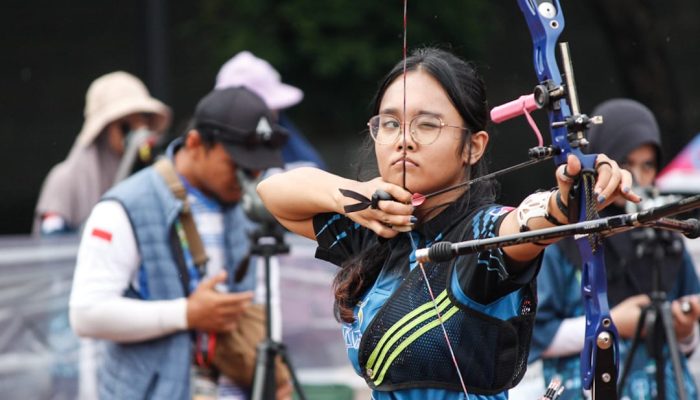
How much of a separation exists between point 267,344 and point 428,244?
203 cm

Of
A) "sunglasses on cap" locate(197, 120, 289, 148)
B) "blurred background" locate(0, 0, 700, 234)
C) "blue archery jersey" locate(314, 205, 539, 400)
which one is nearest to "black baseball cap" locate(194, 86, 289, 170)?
"sunglasses on cap" locate(197, 120, 289, 148)

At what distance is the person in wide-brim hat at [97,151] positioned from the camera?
616cm

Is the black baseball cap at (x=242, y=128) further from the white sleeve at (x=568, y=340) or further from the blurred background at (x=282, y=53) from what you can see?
the blurred background at (x=282, y=53)

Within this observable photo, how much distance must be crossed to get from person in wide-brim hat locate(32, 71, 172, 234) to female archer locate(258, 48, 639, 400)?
368 cm

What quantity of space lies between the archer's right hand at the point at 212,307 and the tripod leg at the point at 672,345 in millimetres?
1465

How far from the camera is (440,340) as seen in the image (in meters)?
2.41

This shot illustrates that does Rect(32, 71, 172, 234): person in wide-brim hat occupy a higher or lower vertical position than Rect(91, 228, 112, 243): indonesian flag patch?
higher

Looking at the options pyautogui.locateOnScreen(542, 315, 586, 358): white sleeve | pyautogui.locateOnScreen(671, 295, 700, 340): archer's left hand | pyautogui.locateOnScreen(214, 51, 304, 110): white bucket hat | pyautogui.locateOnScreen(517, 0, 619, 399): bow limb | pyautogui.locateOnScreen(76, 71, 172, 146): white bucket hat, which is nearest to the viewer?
pyautogui.locateOnScreen(517, 0, 619, 399): bow limb

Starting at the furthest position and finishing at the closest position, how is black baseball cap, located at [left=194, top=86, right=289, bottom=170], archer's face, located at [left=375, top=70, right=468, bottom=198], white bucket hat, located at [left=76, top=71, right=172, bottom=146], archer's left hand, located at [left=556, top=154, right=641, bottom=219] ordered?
1. white bucket hat, located at [left=76, top=71, right=172, bottom=146]
2. black baseball cap, located at [left=194, top=86, right=289, bottom=170]
3. archer's face, located at [left=375, top=70, right=468, bottom=198]
4. archer's left hand, located at [left=556, top=154, right=641, bottom=219]

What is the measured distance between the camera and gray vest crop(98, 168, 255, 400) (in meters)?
4.13

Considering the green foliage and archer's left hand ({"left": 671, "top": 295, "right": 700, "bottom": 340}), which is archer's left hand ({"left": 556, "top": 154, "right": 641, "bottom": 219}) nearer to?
archer's left hand ({"left": 671, "top": 295, "right": 700, "bottom": 340})

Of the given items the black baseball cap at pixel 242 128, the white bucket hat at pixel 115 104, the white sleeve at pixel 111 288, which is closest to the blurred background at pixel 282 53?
the white bucket hat at pixel 115 104

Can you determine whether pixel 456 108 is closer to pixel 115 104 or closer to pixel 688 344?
pixel 688 344

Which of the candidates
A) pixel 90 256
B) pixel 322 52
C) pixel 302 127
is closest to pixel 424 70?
pixel 90 256
